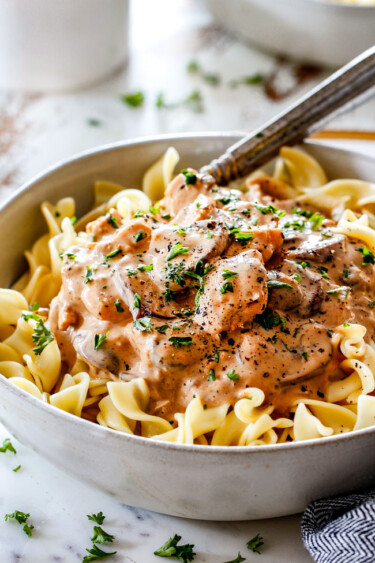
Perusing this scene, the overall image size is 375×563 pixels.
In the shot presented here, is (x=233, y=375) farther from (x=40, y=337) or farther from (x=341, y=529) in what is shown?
(x=40, y=337)

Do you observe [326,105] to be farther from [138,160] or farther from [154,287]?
[154,287]

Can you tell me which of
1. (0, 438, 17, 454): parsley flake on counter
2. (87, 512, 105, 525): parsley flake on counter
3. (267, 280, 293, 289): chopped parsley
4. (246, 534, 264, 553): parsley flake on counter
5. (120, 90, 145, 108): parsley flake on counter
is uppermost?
(267, 280, 293, 289): chopped parsley

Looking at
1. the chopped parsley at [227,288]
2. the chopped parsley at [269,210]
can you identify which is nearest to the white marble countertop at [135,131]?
the chopped parsley at [227,288]

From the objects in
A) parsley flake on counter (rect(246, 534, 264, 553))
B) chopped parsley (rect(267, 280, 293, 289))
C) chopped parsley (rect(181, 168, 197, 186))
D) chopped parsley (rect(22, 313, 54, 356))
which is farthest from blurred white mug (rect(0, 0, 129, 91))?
parsley flake on counter (rect(246, 534, 264, 553))

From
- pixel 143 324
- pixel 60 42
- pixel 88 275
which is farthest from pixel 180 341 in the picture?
pixel 60 42

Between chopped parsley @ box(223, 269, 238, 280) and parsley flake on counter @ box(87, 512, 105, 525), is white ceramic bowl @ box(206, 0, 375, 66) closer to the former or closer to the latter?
chopped parsley @ box(223, 269, 238, 280)
